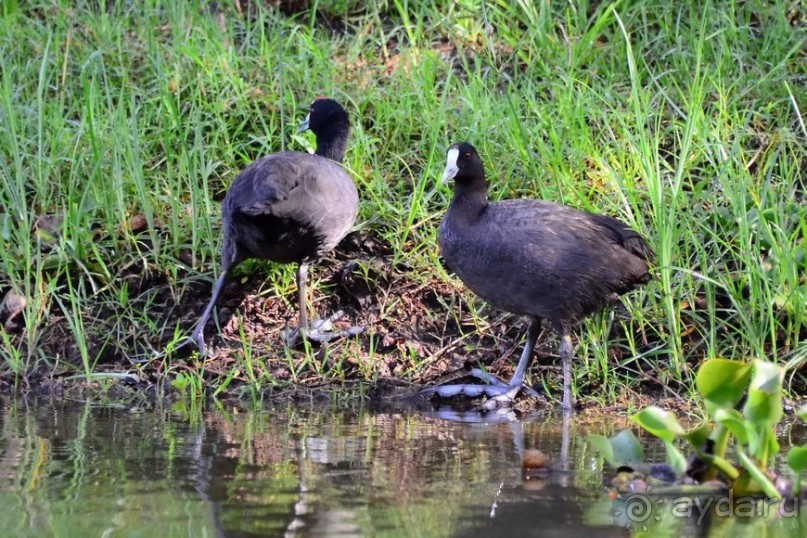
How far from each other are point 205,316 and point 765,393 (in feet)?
10.2

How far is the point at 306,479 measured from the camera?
367 centimetres

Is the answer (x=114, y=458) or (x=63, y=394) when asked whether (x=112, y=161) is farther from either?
(x=114, y=458)

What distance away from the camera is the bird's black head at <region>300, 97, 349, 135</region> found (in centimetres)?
641

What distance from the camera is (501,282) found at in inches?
201

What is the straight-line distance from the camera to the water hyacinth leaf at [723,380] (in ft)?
11.3

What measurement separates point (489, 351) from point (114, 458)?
7.10ft

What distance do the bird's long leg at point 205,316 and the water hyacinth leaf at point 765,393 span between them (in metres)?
2.92

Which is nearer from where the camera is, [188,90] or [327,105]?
[327,105]

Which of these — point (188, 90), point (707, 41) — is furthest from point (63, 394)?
point (707, 41)

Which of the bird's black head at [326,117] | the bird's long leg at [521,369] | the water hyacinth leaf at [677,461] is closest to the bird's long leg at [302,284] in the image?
the bird's black head at [326,117]

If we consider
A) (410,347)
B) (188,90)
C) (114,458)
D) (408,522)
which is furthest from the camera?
(188,90)

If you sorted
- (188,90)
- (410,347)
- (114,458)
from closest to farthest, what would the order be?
Answer: (114,458), (410,347), (188,90)

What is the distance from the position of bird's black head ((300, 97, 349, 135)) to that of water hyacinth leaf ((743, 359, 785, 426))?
347 centimetres

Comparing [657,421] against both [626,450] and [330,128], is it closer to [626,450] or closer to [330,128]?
[626,450]
